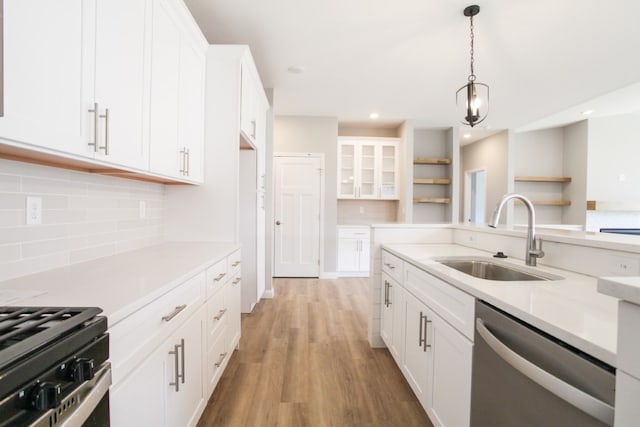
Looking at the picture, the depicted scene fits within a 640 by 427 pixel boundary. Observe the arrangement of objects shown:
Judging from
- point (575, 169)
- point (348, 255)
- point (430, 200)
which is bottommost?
point (348, 255)

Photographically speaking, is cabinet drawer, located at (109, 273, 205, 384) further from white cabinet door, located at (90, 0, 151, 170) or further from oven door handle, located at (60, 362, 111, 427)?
white cabinet door, located at (90, 0, 151, 170)

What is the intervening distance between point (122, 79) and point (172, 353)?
3.90 feet

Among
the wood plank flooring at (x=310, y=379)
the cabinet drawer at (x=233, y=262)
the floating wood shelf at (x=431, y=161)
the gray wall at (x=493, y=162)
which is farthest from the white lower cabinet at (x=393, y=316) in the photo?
the gray wall at (x=493, y=162)

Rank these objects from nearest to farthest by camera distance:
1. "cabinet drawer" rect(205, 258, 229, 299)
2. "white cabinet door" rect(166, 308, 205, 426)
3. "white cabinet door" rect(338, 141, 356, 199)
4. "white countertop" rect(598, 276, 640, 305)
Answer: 1. "white countertop" rect(598, 276, 640, 305)
2. "white cabinet door" rect(166, 308, 205, 426)
3. "cabinet drawer" rect(205, 258, 229, 299)
4. "white cabinet door" rect(338, 141, 356, 199)

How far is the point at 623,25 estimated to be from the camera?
244 cm

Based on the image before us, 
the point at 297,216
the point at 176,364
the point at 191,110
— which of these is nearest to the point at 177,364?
the point at 176,364

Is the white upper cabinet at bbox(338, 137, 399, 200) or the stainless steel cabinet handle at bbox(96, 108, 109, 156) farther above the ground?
the white upper cabinet at bbox(338, 137, 399, 200)

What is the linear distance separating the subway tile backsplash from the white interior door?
2780 mm

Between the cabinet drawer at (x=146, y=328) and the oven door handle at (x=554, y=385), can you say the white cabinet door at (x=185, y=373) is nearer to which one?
the cabinet drawer at (x=146, y=328)

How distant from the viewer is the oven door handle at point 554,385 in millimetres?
567

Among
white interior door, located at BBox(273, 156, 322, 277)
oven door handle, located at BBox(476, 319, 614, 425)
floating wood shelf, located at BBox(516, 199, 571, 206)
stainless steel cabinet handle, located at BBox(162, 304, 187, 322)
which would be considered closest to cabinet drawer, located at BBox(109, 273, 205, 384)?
stainless steel cabinet handle, located at BBox(162, 304, 187, 322)

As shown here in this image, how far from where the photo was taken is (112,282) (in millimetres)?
1093

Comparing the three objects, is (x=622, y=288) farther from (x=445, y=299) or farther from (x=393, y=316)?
(x=393, y=316)

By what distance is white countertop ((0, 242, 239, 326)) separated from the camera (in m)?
0.86
